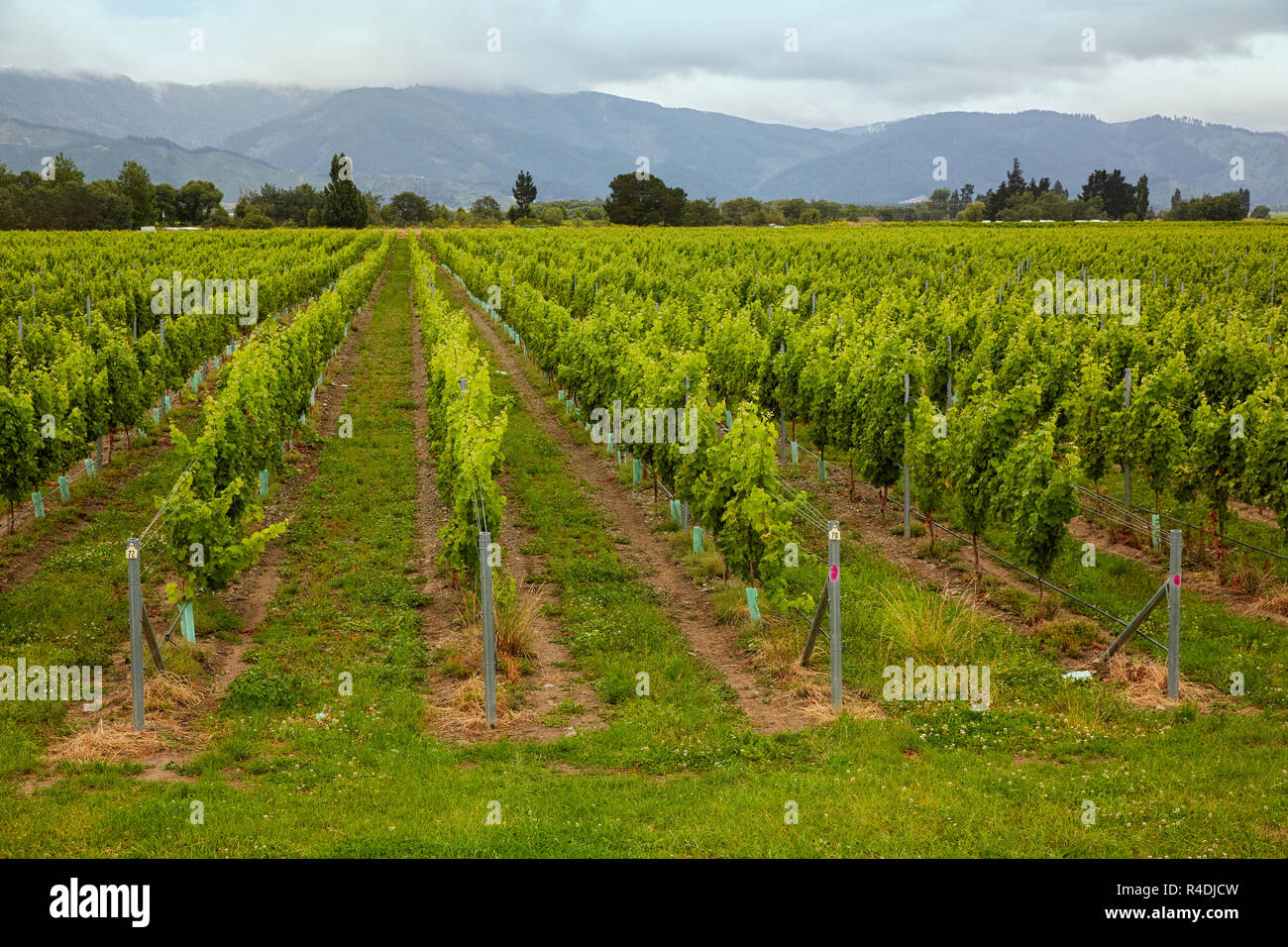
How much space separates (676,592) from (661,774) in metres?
4.66

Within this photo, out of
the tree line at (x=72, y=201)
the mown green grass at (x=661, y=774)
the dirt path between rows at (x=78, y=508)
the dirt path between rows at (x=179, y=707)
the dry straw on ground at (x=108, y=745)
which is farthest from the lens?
the tree line at (x=72, y=201)

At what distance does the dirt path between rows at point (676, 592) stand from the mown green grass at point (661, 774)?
259 mm

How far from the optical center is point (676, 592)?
12.9 meters

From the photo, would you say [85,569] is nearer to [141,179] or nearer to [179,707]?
[179,707]

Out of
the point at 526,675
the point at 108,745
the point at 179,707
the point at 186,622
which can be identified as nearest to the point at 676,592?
the point at 526,675

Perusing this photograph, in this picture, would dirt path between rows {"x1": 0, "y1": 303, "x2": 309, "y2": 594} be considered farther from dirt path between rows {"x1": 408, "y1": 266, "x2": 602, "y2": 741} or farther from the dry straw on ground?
the dry straw on ground

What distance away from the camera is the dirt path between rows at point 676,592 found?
31.8 ft

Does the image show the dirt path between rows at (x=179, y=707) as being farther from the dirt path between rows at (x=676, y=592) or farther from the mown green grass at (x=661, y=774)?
the dirt path between rows at (x=676, y=592)

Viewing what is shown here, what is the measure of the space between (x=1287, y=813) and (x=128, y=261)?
177 feet

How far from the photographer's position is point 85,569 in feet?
42.8

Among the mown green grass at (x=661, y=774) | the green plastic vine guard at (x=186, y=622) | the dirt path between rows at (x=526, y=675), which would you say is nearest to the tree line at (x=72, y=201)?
the dirt path between rows at (x=526, y=675)

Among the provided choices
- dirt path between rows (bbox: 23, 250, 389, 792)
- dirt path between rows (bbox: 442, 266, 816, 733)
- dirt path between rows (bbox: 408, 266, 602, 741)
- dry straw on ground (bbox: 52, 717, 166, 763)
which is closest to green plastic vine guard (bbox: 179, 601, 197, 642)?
dirt path between rows (bbox: 23, 250, 389, 792)

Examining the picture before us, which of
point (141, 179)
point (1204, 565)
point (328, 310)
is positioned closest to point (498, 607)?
point (1204, 565)

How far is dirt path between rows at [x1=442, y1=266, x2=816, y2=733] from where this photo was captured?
9688mm
